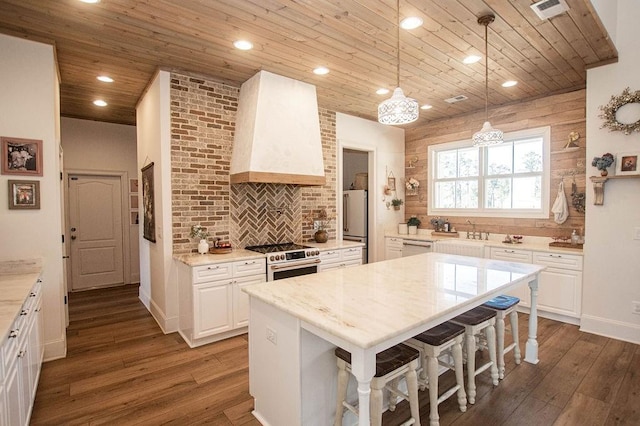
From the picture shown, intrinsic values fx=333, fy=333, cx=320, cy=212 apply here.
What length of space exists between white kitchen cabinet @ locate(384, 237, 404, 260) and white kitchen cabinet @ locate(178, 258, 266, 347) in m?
2.74

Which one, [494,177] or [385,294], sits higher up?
[494,177]

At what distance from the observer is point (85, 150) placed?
17.9ft

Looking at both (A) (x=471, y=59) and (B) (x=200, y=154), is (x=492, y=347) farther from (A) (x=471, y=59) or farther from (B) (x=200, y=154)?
(B) (x=200, y=154)

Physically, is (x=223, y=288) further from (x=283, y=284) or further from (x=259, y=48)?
(x=259, y=48)

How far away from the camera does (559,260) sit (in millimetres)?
3871

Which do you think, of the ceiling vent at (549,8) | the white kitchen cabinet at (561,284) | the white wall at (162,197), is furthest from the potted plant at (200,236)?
the white kitchen cabinet at (561,284)

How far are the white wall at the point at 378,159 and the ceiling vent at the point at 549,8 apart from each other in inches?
120

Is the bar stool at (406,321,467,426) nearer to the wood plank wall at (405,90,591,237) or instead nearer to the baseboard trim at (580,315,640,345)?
the baseboard trim at (580,315,640,345)

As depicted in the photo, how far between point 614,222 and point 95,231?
7.18 metres

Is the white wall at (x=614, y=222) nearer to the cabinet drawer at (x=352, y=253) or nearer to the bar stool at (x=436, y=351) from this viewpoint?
the bar stool at (x=436, y=351)

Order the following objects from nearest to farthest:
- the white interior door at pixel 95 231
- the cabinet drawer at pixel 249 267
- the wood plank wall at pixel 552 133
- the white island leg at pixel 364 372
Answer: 1. the white island leg at pixel 364 372
2. the cabinet drawer at pixel 249 267
3. the wood plank wall at pixel 552 133
4. the white interior door at pixel 95 231

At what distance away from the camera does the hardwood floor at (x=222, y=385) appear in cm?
222

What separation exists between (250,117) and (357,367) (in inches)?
119

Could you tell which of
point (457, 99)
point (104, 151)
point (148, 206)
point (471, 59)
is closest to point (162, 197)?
point (148, 206)
